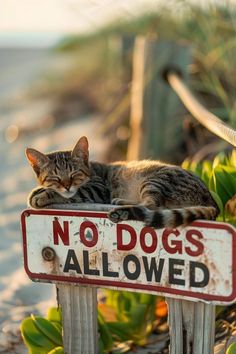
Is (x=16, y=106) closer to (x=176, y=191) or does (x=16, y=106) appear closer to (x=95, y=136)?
(x=95, y=136)

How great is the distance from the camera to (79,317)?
2.36 meters

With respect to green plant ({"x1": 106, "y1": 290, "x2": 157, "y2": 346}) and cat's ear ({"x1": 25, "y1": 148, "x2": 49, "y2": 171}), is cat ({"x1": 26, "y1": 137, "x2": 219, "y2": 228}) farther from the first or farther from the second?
green plant ({"x1": 106, "y1": 290, "x2": 157, "y2": 346})

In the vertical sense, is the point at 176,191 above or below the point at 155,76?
below

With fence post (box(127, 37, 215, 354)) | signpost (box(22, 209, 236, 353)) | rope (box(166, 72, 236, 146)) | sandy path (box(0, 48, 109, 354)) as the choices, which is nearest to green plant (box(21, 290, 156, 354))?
signpost (box(22, 209, 236, 353))

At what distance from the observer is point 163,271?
2.09 metres

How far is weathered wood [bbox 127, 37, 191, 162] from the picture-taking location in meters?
4.82

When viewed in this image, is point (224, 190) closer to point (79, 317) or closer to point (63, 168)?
point (63, 168)

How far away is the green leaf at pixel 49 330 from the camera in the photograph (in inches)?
99.3

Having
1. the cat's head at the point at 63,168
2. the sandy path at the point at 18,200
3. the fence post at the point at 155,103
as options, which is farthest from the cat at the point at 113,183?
the fence post at the point at 155,103

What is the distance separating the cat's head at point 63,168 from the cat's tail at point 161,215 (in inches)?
18.1

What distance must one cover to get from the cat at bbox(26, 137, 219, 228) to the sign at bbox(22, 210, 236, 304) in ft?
0.35

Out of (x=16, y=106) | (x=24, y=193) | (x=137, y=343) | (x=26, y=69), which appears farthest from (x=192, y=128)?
(x=26, y=69)

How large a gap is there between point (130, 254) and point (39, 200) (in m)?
0.42

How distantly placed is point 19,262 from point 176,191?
6.54 feet
